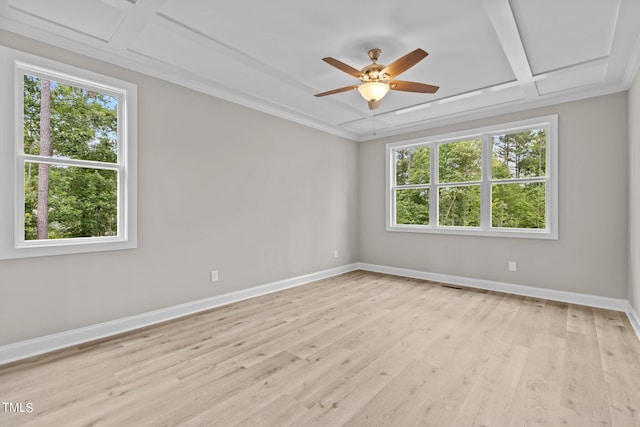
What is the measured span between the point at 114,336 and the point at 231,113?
109 inches

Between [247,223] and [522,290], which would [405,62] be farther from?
[522,290]

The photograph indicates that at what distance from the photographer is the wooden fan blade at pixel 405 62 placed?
2412 mm

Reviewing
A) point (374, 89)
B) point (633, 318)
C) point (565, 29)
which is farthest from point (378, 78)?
point (633, 318)

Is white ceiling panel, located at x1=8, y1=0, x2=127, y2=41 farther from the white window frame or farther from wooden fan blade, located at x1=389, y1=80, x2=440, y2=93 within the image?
wooden fan blade, located at x1=389, y1=80, x2=440, y2=93

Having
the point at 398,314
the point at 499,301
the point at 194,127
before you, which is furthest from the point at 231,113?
the point at 499,301

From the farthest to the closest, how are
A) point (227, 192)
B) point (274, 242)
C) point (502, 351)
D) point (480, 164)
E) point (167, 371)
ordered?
point (480, 164) < point (274, 242) < point (227, 192) < point (502, 351) < point (167, 371)

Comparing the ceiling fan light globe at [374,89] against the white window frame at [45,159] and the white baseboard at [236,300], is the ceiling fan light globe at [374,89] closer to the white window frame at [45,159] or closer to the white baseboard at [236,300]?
the white window frame at [45,159]

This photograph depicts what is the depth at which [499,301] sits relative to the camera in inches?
156

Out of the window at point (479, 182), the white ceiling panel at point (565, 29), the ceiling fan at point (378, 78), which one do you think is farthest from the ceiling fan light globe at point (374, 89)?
the window at point (479, 182)

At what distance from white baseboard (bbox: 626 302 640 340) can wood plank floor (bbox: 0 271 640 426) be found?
0.17ft

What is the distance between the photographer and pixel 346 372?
88.3 inches

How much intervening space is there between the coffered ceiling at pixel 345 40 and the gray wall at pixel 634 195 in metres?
0.33

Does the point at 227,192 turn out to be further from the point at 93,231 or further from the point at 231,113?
the point at 93,231

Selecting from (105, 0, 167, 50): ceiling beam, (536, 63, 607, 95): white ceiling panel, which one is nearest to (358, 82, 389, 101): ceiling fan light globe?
(105, 0, 167, 50): ceiling beam
